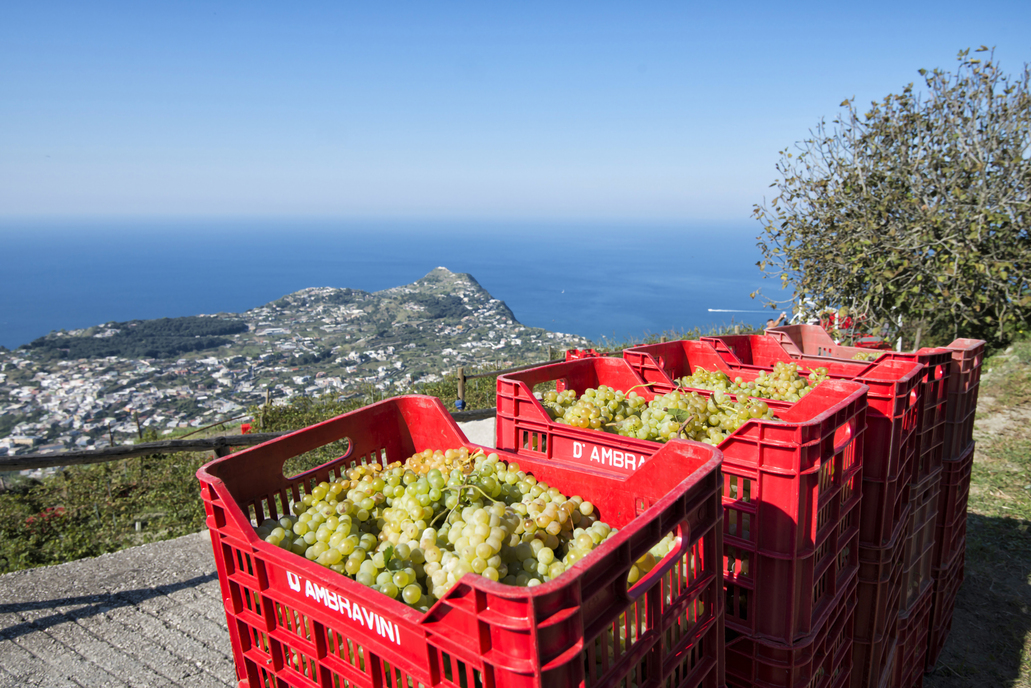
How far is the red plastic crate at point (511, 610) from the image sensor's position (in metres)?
0.98

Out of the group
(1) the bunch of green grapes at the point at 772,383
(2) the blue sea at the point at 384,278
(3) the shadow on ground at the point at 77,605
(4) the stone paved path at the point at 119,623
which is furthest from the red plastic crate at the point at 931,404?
(2) the blue sea at the point at 384,278

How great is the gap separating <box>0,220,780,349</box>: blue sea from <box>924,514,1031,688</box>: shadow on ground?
105 ft

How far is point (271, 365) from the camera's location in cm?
2827

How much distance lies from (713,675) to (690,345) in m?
2.76

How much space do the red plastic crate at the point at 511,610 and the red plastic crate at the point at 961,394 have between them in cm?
268

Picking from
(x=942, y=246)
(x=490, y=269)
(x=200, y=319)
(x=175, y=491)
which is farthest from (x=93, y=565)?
(x=490, y=269)

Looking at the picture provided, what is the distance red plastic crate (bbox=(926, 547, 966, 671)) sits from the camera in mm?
3546

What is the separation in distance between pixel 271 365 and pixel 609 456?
28.8 m

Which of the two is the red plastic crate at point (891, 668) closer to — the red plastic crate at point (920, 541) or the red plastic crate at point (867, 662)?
the red plastic crate at point (867, 662)

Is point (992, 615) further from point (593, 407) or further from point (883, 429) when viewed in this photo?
point (593, 407)

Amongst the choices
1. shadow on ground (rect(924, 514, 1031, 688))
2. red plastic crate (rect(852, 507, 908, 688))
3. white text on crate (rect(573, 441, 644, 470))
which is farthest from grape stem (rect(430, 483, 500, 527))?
shadow on ground (rect(924, 514, 1031, 688))

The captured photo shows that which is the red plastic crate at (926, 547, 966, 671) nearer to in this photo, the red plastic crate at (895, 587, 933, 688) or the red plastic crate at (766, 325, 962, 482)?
the red plastic crate at (895, 587, 933, 688)

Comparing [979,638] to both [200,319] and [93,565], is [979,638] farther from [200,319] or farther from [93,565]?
[200,319]

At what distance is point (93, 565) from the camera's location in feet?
14.0
